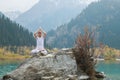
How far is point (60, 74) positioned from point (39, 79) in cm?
142

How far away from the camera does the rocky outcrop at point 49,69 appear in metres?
21.4

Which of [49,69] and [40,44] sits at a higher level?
[40,44]

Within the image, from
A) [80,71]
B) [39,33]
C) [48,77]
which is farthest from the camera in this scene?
[39,33]

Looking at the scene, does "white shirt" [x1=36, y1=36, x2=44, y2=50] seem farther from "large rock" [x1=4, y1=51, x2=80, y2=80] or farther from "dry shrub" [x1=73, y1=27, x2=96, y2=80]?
"dry shrub" [x1=73, y1=27, x2=96, y2=80]

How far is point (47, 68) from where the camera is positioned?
2180 centimetres

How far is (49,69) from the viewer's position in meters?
21.8

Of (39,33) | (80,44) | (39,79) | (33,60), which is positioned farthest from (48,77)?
(39,33)

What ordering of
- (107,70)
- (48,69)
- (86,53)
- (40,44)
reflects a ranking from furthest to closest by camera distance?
(107,70) → (40,44) → (86,53) → (48,69)

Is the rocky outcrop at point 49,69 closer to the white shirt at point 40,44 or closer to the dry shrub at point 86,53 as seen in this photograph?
the dry shrub at point 86,53

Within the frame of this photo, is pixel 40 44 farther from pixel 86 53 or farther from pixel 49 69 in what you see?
pixel 49 69

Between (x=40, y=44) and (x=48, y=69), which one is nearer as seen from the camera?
(x=48, y=69)

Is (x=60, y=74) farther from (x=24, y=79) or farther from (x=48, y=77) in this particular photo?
(x=24, y=79)

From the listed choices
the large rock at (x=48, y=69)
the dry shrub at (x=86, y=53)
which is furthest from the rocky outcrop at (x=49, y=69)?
the dry shrub at (x=86, y=53)

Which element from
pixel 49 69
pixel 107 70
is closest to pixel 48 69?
pixel 49 69
